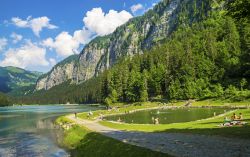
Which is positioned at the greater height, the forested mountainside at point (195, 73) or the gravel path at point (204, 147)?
the forested mountainside at point (195, 73)

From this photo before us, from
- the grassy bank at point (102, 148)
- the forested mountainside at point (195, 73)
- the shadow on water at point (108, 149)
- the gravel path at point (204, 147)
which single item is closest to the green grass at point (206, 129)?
the gravel path at point (204, 147)

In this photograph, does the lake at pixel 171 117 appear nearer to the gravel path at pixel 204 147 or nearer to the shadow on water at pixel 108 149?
the shadow on water at pixel 108 149

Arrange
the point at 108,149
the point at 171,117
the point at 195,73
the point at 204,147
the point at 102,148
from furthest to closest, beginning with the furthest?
the point at 195,73, the point at 171,117, the point at 102,148, the point at 108,149, the point at 204,147

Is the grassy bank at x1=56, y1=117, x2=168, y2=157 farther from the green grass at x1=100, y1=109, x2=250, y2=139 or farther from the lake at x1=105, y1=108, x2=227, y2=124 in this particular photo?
the lake at x1=105, y1=108, x2=227, y2=124

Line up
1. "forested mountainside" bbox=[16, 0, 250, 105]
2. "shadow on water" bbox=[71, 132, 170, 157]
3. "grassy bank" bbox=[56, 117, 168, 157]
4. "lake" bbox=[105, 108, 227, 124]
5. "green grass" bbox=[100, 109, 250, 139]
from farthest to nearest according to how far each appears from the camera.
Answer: "forested mountainside" bbox=[16, 0, 250, 105]
"lake" bbox=[105, 108, 227, 124]
"green grass" bbox=[100, 109, 250, 139]
"grassy bank" bbox=[56, 117, 168, 157]
"shadow on water" bbox=[71, 132, 170, 157]

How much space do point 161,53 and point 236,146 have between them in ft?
572

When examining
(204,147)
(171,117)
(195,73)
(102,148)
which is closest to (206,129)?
(102,148)

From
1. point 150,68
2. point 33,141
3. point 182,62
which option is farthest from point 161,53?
point 33,141

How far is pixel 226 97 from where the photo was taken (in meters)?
122

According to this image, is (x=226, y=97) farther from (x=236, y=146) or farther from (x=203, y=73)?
(x=236, y=146)

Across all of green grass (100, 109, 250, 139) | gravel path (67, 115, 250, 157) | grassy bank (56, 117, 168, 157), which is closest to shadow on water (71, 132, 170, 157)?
grassy bank (56, 117, 168, 157)

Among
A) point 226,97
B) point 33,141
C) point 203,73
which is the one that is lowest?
point 33,141

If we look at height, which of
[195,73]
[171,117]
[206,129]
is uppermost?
[195,73]

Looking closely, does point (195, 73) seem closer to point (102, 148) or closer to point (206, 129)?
point (206, 129)
